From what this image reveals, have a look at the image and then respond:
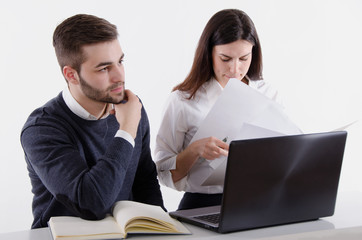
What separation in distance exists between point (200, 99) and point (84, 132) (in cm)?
62

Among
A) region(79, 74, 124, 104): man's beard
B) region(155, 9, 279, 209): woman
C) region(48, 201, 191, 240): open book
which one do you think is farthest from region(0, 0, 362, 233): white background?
region(48, 201, 191, 240): open book

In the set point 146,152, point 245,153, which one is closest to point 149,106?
point 146,152

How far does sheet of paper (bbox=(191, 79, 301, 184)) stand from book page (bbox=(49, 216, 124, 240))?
0.51m

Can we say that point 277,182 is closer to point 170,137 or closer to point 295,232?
point 295,232

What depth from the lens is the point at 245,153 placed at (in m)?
1.33

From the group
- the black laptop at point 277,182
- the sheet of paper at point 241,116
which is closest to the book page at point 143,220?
the black laptop at point 277,182

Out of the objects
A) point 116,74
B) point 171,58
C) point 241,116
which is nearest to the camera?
point 116,74

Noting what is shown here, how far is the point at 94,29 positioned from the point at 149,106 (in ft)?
7.01

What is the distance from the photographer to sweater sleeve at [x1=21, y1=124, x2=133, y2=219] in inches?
58.3

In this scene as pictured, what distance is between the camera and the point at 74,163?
1533 mm

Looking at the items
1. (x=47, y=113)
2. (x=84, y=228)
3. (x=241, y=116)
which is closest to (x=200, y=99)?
(x=241, y=116)

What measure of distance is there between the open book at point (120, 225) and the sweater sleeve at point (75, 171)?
0.16ft

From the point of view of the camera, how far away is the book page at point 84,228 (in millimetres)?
1323

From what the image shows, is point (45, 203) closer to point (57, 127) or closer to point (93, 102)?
point (57, 127)
